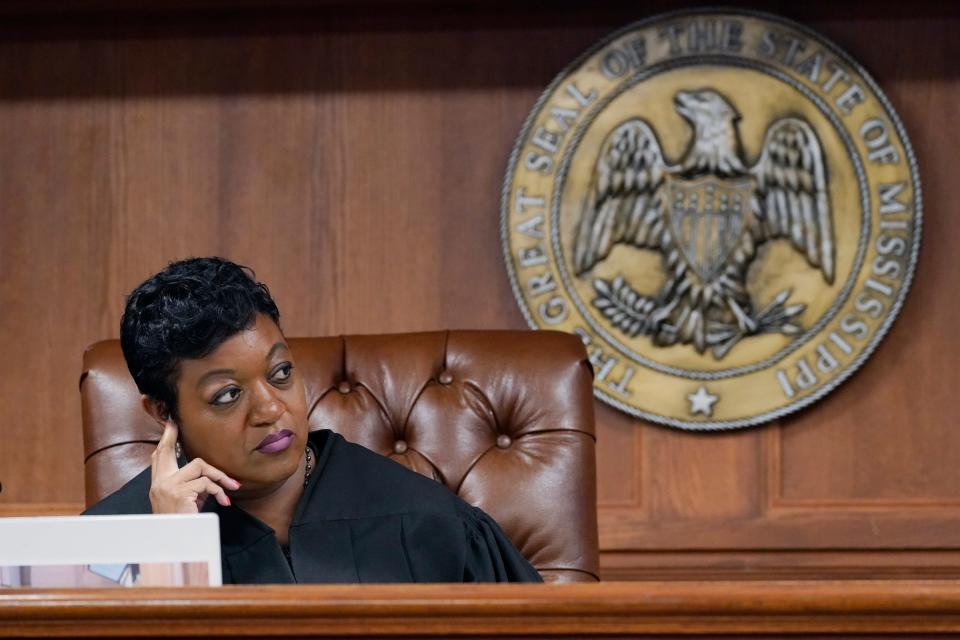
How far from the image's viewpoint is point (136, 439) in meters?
2.18

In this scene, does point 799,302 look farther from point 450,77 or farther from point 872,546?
point 450,77

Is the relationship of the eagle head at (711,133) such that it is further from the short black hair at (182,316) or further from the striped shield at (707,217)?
the short black hair at (182,316)

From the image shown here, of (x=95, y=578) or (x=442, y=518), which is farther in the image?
(x=442, y=518)

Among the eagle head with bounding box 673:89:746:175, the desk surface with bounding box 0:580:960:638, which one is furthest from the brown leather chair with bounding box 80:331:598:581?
the desk surface with bounding box 0:580:960:638

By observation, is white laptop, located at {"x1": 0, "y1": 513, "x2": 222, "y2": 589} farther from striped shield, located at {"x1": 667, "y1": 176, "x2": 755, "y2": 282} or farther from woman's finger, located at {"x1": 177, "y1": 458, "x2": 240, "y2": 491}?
striped shield, located at {"x1": 667, "y1": 176, "x2": 755, "y2": 282}

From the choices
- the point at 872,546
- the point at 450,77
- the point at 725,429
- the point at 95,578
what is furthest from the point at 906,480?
the point at 95,578

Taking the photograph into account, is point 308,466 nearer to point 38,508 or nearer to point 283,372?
point 283,372

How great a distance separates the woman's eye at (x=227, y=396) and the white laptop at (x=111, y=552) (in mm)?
592

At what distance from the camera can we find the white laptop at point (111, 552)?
1.19 meters

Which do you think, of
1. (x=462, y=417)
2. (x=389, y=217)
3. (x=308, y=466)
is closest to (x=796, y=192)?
(x=389, y=217)

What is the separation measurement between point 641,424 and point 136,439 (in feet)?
4.04

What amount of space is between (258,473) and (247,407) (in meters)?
0.09

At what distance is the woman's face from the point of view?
72.2 inches

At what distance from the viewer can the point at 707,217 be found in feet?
9.66
